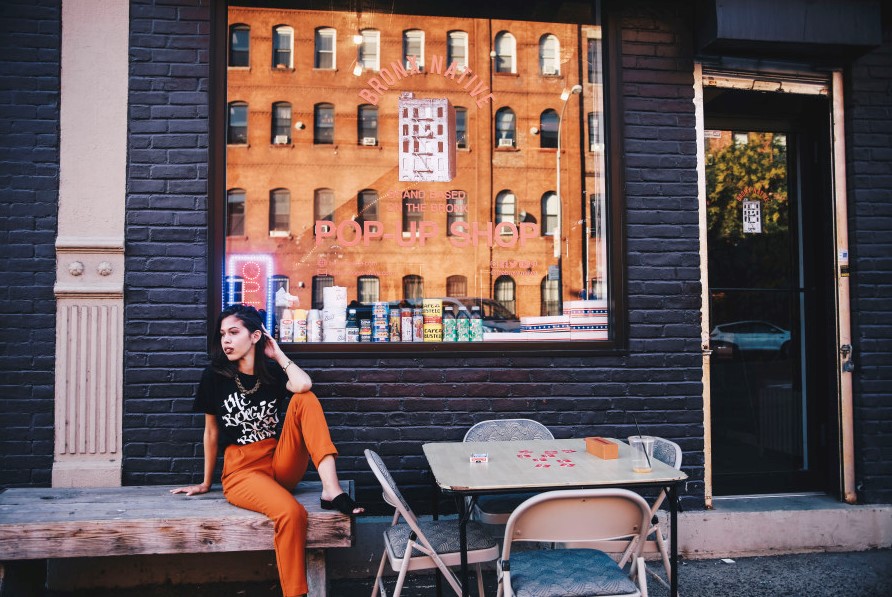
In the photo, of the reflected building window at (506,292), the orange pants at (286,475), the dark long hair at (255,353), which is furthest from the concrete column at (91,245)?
the reflected building window at (506,292)

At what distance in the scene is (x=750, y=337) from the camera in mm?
5449

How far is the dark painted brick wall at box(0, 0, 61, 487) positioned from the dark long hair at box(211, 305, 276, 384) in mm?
1320

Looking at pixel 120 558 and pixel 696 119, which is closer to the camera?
pixel 120 558

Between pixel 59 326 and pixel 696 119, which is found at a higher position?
pixel 696 119

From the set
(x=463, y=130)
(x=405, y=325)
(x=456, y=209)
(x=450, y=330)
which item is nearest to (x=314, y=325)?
(x=405, y=325)

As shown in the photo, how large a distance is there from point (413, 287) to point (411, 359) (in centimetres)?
65

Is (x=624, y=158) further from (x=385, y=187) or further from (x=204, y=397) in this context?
(x=204, y=397)

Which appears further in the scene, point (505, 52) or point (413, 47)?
point (505, 52)

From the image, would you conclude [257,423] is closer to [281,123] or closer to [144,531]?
[144,531]

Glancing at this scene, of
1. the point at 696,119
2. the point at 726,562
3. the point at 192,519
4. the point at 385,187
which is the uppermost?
the point at 696,119

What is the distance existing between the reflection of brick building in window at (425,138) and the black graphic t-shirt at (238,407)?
218cm

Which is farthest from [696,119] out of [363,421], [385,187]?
[363,421]

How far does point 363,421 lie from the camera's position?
471 centimetres

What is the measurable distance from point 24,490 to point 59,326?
1061 millimetres
